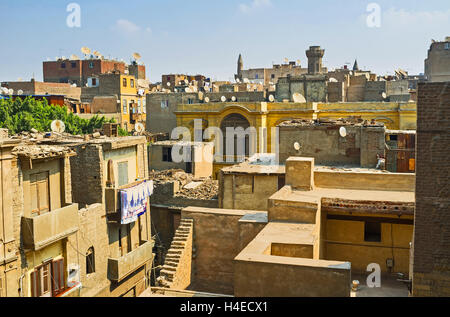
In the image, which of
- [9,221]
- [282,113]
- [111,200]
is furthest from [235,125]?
[9,221]

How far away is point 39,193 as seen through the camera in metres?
17.0

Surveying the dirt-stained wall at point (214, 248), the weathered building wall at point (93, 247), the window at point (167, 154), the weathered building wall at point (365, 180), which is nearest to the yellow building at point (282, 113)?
the window at point (167, 154)

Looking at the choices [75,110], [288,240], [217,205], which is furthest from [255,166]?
[75,110]

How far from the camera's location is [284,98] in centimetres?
4703

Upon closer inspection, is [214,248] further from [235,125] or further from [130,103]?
[130,103]

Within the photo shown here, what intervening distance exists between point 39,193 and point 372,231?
11.7 meters

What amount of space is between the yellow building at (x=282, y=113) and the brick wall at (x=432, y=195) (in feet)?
93.9

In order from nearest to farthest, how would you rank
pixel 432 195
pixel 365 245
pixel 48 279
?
pixel 432 195 < pixel 365 245 < pixel 48 279

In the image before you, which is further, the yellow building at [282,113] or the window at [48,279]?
the yellow building at [282,113]

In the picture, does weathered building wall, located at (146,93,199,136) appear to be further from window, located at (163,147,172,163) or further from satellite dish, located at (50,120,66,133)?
satellite dish, located at (50,120,66,133)

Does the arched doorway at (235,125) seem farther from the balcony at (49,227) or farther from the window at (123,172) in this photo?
the balcony at (49,227)

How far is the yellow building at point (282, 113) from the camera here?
1519 inches

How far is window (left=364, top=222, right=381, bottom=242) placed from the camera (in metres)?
17.0
